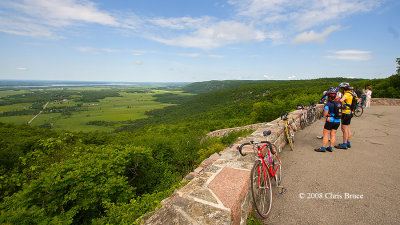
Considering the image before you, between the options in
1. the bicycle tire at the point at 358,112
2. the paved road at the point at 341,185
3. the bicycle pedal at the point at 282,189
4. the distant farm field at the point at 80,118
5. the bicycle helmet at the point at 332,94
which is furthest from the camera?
the distant farm field at the point at 80,118

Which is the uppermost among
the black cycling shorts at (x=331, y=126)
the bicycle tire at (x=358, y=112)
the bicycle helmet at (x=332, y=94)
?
the bicycle helmet at (x=332, y=94)

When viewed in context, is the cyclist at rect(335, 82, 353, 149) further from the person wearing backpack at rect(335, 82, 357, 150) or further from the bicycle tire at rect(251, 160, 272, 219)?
the bicycle tire at rect(251, 160, 272, 219)

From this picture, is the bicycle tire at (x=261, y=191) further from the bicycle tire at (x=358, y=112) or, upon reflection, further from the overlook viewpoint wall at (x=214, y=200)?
the bicycle tire at (x=358, y=112)

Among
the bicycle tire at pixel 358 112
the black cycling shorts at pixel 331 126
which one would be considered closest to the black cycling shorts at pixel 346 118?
the black cycling shorts at pixel 331 126

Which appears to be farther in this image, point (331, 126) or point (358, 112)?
point (358, 112)

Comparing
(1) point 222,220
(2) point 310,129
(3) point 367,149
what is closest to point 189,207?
(1) point 222,220

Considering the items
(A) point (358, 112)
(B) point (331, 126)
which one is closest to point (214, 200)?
(B) point (331, 126)

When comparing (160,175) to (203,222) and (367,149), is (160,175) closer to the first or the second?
(203,222)

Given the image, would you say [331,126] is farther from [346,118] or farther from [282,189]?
[282,189]

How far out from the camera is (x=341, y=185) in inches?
146

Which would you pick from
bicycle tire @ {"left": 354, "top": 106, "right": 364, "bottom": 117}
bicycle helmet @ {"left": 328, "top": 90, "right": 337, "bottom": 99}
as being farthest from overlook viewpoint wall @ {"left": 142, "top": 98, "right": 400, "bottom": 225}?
bicycle tire @ {"left": 354, "top": 106, "right": 364, "bottom": 117}

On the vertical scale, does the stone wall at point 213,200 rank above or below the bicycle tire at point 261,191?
above

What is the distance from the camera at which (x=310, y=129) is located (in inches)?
319

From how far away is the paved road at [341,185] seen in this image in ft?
9.55
